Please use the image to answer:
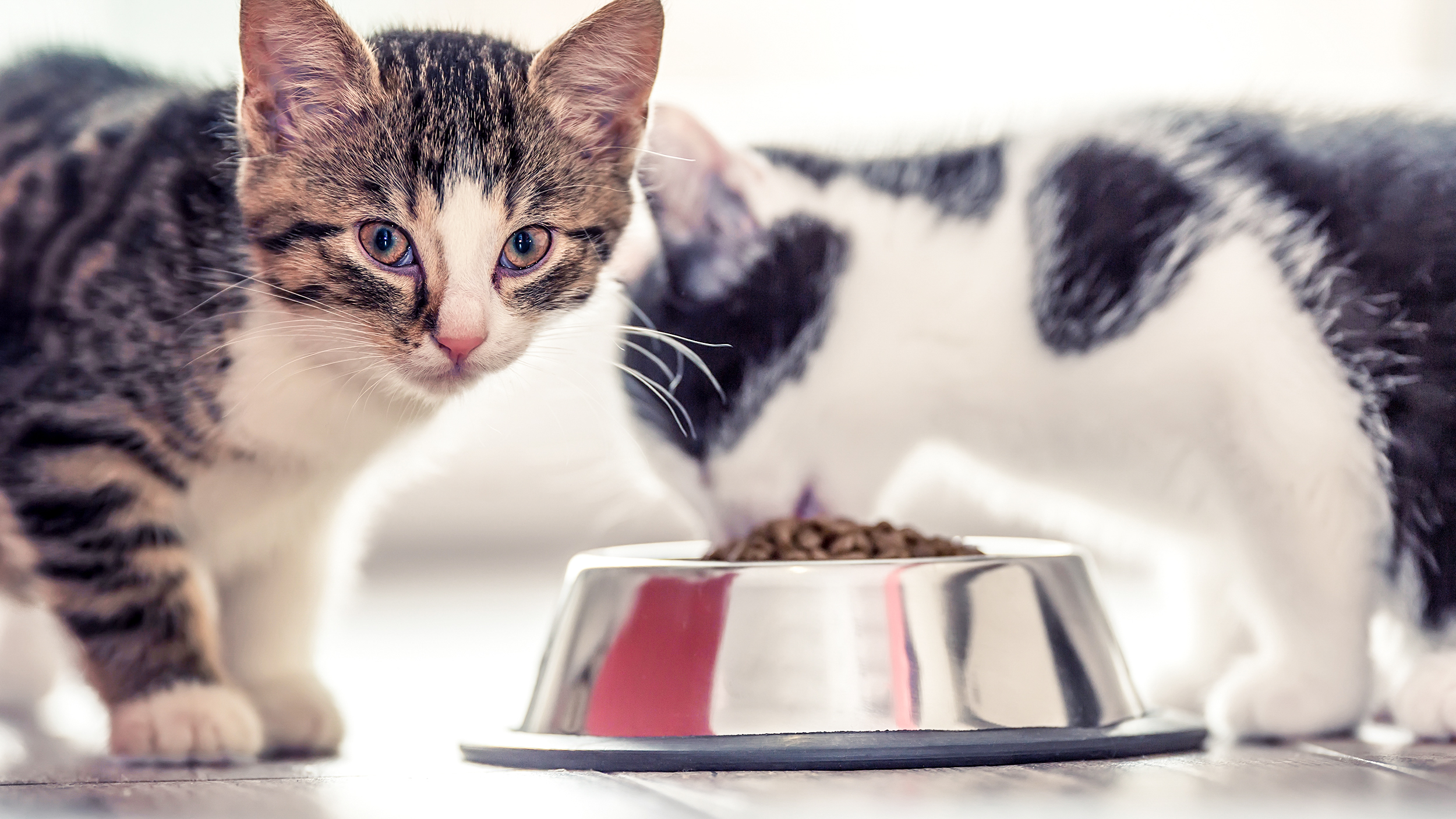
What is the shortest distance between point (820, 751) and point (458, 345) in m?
0.44

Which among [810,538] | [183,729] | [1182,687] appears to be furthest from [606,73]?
[1182,687]

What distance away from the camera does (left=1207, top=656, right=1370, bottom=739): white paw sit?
4.11ft

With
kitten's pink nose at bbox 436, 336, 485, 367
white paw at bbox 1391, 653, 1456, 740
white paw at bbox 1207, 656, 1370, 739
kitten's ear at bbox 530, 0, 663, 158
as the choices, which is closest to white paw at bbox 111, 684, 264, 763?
kitten's pink nose at bbox 436, 336, 485, 367

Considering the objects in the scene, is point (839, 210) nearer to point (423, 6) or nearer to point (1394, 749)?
point (423, 6)

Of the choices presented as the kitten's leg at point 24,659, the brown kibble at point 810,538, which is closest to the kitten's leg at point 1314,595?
the brown kibble at point 810,538

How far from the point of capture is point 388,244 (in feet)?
3.85

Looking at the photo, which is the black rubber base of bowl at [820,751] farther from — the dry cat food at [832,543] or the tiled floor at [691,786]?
the dry cat food at [832,543]

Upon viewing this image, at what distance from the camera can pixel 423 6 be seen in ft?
Result: 5.95

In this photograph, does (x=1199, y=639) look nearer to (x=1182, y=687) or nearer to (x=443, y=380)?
(x=1182, y=687)

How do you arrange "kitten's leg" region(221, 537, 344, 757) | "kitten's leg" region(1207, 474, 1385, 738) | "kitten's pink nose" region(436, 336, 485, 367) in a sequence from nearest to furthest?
"kitten's pink nose" region(436, 336, 485, 367) → "kitten's leg" region(1207, 474, 1385, 738) → "kitten's leg" region(221, 537, 344, 757)

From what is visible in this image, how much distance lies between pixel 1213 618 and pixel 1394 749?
0.41 metres

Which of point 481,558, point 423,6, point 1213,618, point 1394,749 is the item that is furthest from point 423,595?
point 1394,749

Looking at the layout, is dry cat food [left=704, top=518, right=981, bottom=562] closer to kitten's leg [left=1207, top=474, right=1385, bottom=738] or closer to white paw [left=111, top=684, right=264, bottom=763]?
kitten's leg [left=1207, top=474, right=1385, bottom=738]

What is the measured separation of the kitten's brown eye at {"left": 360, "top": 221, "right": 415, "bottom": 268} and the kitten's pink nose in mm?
86
